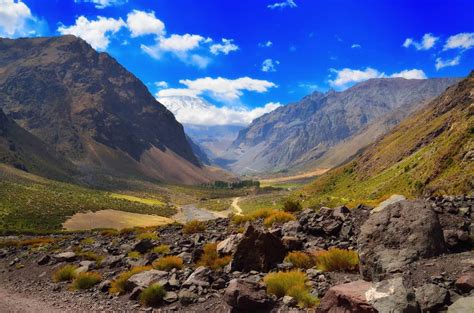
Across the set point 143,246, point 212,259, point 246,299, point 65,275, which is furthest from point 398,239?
point 65,275

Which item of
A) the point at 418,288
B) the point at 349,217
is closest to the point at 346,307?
the point at 418,288

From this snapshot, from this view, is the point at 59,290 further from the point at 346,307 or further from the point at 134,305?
the point at 346,307

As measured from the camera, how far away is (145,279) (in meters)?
18.1

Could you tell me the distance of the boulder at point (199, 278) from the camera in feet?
53.4

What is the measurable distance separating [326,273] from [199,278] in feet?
18.2

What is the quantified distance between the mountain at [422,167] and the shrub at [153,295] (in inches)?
888

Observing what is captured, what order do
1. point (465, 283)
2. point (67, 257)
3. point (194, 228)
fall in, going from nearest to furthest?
point (465, 283)
point (67, 257)
point (194, 228)

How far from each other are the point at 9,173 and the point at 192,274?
196 meters

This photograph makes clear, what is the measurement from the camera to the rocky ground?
395 inches

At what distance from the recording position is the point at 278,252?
1792 centimetres

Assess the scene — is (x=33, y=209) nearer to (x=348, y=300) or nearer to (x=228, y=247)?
(x=228, y=247)

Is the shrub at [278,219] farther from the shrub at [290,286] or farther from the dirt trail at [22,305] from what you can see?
the dirt trail at [22,305]

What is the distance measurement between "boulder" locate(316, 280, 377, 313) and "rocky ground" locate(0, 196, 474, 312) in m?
0.03

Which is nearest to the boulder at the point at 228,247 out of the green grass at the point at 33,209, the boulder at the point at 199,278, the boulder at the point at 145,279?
the boulder at the point at 199,278
